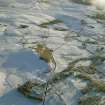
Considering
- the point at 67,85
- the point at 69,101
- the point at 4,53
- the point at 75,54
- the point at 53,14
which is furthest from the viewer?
the point at 53,14

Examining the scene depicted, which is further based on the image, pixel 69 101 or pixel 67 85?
pixel 67 85

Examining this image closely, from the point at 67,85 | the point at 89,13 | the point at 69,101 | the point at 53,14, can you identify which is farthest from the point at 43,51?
the point at 89,13

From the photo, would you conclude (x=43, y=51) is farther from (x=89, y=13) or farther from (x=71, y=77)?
(x=89, y=13)

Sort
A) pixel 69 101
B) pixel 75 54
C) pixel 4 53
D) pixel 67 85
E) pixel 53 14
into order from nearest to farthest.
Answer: pixel 69 101 < pixel 67 85 < pixel 4 53 < pixel 75 54 < pixel 53 14

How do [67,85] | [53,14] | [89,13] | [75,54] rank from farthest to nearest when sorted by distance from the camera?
[89,13]
[53,14]
[75,54]
[67,85]

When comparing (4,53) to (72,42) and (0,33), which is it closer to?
(0,33)

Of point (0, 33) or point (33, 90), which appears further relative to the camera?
point (0, 33)

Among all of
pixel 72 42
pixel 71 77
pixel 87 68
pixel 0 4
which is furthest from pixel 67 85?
pixel 0 4
